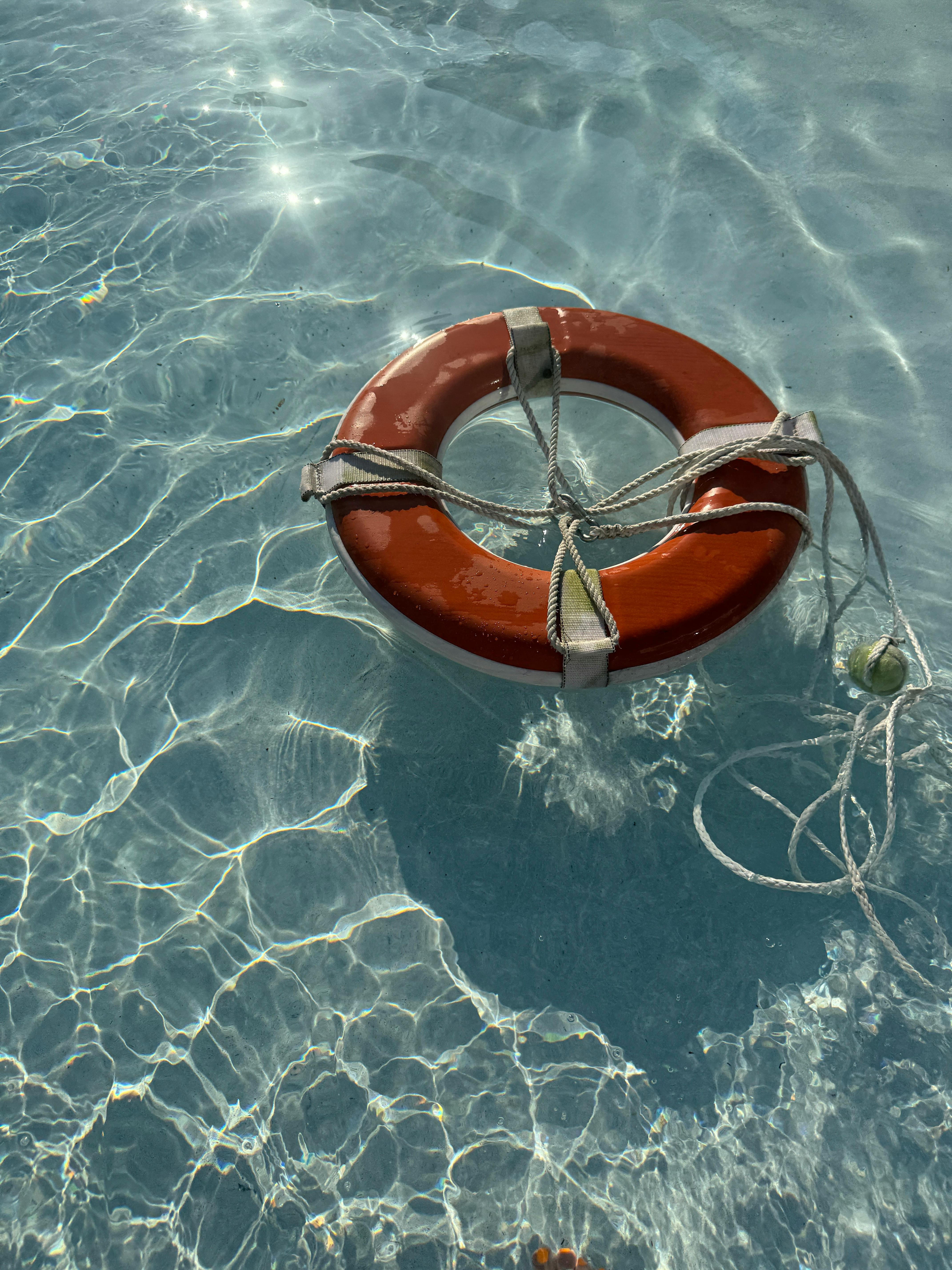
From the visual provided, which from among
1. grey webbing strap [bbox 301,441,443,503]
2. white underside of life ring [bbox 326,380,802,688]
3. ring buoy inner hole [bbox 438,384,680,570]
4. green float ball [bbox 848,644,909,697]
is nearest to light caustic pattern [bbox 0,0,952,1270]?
ring buoy inner hole [bbox 438,384,680,570]

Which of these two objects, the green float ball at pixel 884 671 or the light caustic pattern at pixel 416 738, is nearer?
the light caustic pattern at pixel 416 738

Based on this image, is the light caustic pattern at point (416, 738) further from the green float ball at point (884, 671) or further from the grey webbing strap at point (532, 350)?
the grey webbing strap at point (532, 350)

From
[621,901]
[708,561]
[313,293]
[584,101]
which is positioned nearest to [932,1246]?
[621,901]

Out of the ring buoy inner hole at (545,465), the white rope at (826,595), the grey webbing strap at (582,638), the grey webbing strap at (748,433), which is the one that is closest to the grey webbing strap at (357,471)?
the white rope at (826,595)

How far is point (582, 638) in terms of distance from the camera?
184 cm

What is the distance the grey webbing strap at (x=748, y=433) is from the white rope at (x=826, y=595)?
2 centimetres

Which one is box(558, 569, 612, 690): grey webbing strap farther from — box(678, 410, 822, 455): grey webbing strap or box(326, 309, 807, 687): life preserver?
box(678, 410, 822, 455): grey webbing strap

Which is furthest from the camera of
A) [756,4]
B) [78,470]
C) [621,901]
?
[756,4]

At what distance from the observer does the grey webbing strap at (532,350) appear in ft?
7.28

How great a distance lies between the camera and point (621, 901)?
6.83 feet

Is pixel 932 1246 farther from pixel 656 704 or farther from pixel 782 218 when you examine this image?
pixel 782 218

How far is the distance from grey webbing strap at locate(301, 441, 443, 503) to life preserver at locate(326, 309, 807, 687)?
0.04m

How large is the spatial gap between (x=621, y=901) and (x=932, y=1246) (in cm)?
92

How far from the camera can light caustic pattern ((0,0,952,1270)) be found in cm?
182
